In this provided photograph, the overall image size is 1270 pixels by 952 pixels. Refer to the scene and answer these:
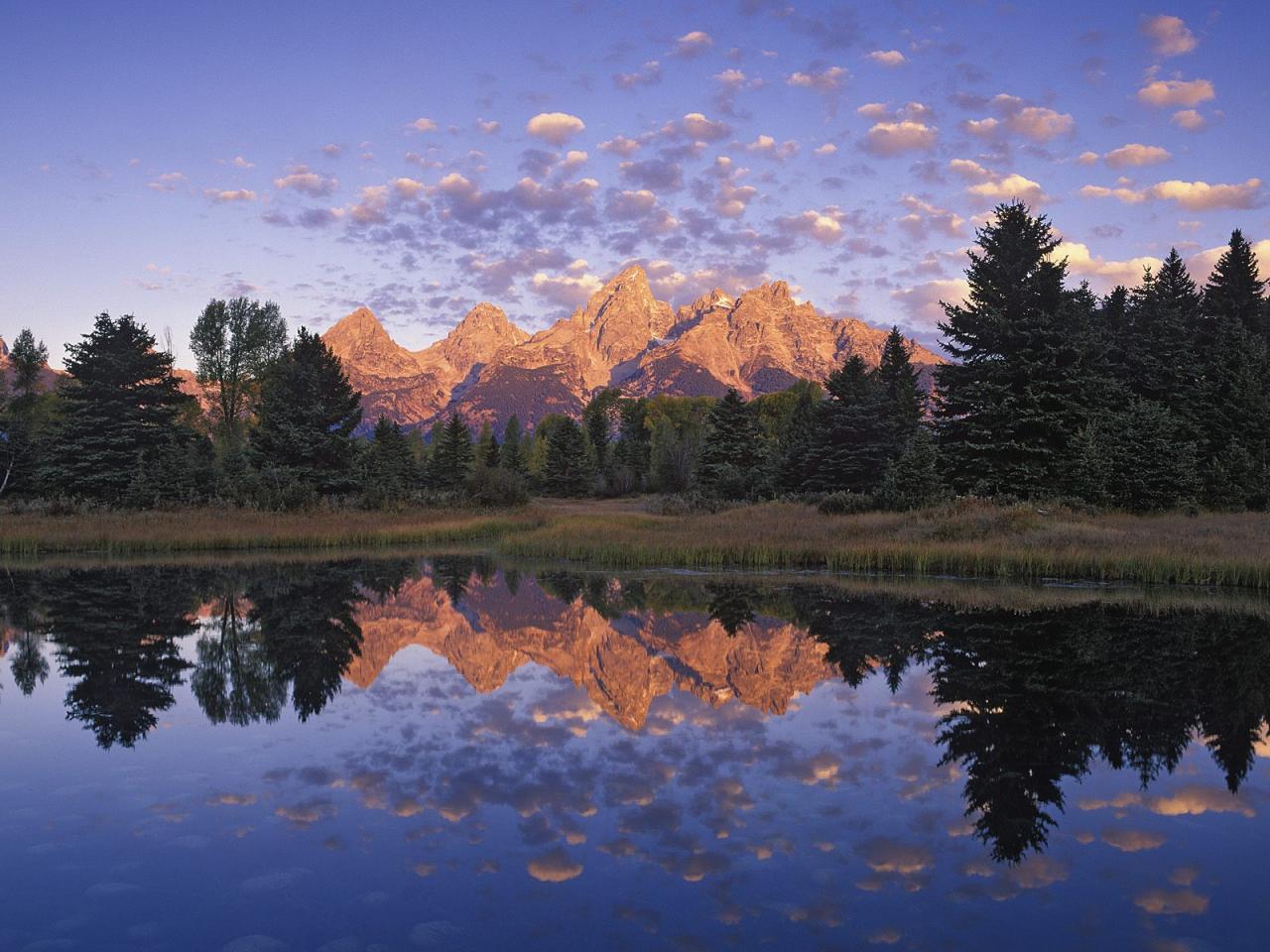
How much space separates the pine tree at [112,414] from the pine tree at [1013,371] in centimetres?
4191

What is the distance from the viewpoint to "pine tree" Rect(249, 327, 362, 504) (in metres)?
46.8

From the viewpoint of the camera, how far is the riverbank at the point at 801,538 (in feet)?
75.1

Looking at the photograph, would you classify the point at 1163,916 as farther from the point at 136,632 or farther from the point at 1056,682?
the point at 136,632

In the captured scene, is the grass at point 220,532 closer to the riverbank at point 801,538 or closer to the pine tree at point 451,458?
the riverbank at point 801,538

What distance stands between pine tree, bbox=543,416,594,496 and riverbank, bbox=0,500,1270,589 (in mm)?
39630

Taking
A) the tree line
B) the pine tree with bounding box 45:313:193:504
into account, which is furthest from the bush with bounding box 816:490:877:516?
the pine tree with bounding box 45:313:193:504

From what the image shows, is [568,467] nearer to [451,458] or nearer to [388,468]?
[451,458]

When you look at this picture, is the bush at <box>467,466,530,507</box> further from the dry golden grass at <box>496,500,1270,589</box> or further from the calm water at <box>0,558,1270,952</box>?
the calm water at <box>0,558,1270,952</box>

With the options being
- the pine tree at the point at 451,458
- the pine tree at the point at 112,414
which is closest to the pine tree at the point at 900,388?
the pine tree at the point at 451,458

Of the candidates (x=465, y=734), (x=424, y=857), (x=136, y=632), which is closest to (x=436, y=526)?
(x=136, y=632)

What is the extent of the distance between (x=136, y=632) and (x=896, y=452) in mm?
42758

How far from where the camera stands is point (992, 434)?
3731 centimetres

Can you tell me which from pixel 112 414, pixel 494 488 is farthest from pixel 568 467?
pixel 112 414

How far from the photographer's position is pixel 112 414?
154ft
